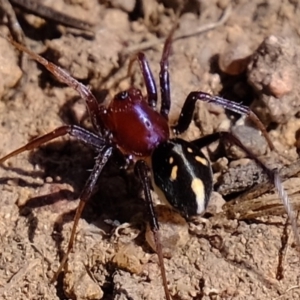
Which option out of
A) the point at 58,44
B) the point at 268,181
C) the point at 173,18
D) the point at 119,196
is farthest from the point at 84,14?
the point at 268,181

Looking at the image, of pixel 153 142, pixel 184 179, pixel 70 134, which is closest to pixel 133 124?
pixel 153 142

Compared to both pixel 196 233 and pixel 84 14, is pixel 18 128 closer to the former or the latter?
pixel 84 14

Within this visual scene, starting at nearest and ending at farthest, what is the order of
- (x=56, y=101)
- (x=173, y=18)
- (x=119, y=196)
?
1. (x=119, y=196)
2. (x=56, y=101)
3. (x=173, y=18)

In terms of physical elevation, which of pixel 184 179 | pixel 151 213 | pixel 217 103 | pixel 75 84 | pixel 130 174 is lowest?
pixel 151 213

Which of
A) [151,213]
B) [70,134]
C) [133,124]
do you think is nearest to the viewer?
[151,213]

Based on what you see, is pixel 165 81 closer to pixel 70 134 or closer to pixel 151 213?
pixel 70 134

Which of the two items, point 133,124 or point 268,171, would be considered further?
point 133,124

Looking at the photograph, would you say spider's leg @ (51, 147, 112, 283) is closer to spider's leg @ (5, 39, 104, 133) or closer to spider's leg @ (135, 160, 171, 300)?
spider's leg @ (135, 160, 171, 300)
